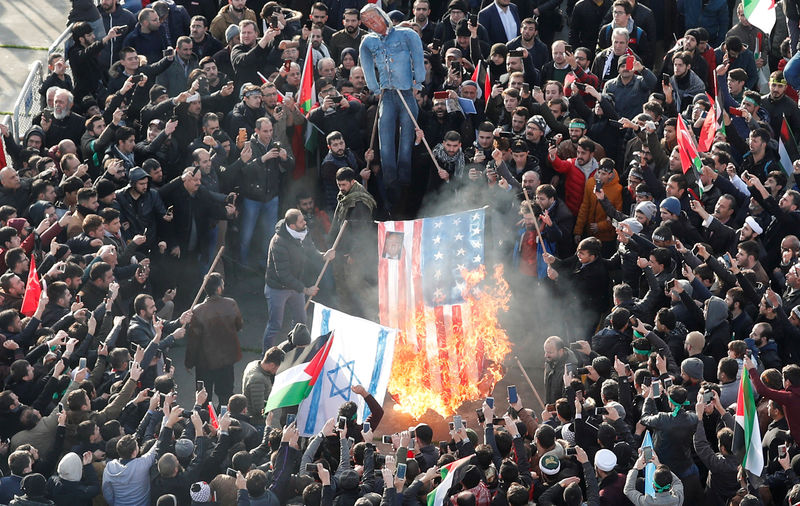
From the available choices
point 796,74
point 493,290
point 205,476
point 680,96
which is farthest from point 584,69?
point 205,476

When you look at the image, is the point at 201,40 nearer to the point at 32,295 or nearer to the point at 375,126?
the point at 375,126

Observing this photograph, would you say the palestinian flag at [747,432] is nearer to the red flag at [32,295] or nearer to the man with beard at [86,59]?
the red flag at [32,295]

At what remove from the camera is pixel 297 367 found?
1303cm

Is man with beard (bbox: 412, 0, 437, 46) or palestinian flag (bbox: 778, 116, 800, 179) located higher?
man with beard (bbox: 412, 0, 437, 46)

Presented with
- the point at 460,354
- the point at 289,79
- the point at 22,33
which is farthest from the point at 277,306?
the point at 22,33

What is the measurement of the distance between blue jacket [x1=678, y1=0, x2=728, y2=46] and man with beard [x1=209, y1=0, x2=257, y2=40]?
6.21 meters

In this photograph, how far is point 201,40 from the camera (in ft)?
62.4

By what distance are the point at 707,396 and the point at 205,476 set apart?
4.41 meters

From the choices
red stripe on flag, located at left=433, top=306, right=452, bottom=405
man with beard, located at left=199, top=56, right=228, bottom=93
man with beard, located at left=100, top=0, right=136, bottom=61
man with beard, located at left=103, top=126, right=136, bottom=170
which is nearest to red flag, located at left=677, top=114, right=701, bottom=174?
red stripe on flag, located at left=433, top=306, right=452, bottom=405

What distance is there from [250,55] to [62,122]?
2601 millimetres

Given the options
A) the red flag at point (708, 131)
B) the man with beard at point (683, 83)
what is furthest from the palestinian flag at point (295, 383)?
the man with beard at point (683, 83)

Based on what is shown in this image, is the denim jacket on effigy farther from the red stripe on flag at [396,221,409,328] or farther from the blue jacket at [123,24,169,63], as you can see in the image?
the blue jacket at [123,24,169,63]

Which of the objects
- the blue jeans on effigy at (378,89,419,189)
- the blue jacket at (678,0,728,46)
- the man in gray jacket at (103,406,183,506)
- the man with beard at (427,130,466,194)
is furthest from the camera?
the blue jacket at (678,0,728,46)

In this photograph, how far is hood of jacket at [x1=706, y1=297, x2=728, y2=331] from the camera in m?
13.3
